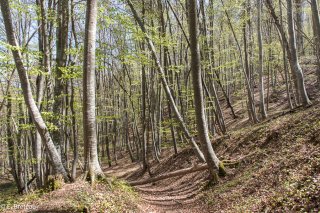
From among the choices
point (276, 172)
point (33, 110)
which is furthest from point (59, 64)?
point (276, 172)

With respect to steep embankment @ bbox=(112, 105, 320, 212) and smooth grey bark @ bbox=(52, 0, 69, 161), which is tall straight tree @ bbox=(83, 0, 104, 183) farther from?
smooth grey bark @ bbox=(52, 0, 69, 161)

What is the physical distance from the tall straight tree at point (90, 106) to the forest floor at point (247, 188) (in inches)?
20.7

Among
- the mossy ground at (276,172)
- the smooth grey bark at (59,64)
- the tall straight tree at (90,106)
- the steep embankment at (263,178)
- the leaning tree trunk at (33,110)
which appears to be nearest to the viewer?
the mossy ground at (276,172)

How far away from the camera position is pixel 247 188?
285 inches

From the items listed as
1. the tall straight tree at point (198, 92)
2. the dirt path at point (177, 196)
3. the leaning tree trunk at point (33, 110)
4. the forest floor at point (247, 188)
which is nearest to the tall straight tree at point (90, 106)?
the forest floor at point (247, 188)

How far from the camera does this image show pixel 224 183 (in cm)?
888

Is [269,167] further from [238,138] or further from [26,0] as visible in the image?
[26,0]

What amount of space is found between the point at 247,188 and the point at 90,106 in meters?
4.71

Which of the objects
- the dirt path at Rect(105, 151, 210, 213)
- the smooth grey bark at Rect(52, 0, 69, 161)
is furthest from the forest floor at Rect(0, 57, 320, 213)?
the smooth grey bark at Rect(52, 0, 69, 161)

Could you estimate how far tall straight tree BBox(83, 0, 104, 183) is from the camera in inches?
282

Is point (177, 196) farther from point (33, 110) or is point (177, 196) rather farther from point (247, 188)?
point (33, 110)

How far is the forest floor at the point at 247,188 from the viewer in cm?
532

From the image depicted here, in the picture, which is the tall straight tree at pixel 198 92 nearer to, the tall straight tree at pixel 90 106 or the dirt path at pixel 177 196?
the dirt path at pixel 177 196

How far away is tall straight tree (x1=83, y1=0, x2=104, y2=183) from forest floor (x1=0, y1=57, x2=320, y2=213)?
53 cm
